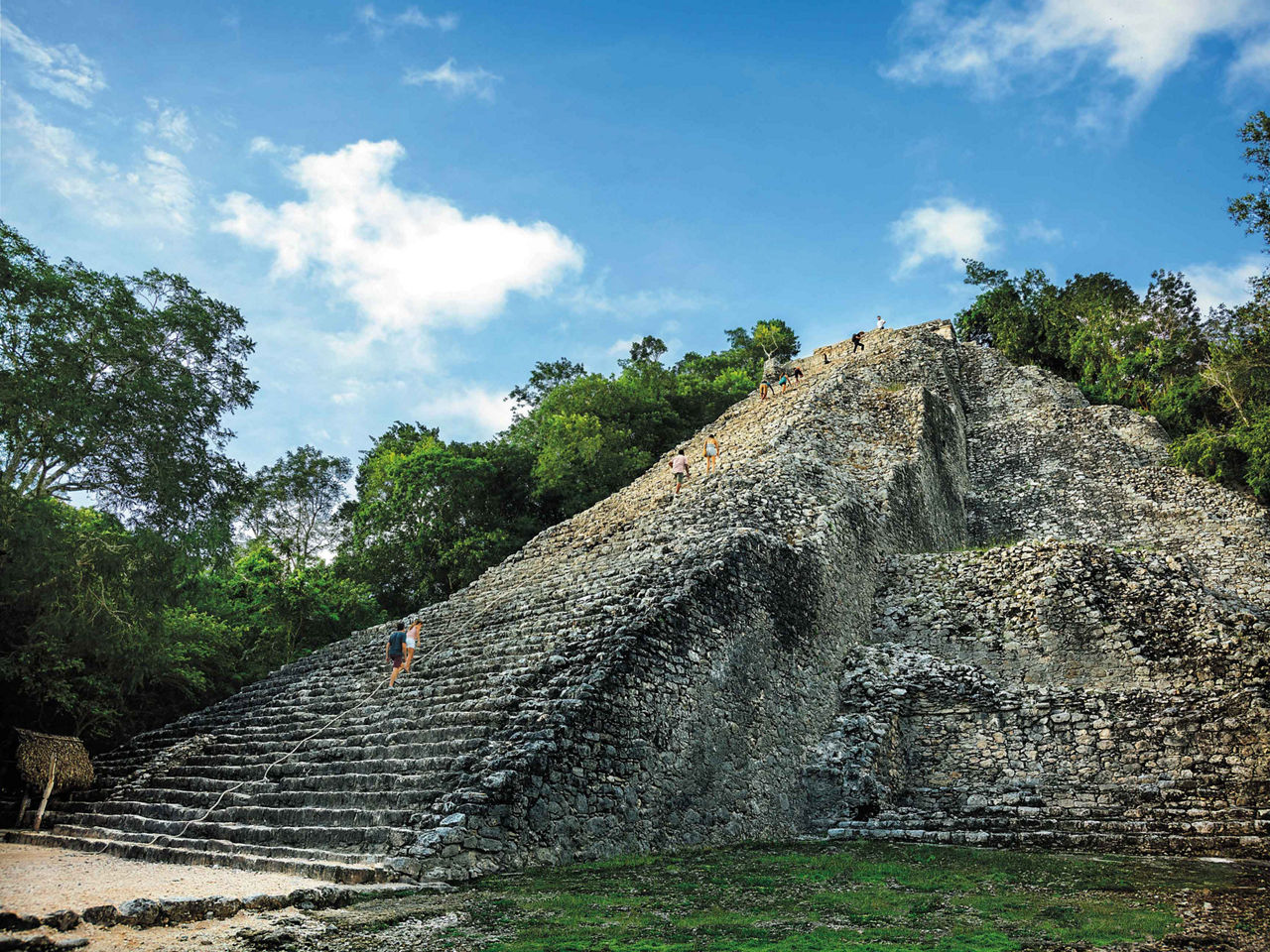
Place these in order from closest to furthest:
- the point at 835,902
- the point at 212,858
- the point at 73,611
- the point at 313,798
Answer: the point at 835,902 → the point at 212,858 → the point at 313,798 → the point at 73,611

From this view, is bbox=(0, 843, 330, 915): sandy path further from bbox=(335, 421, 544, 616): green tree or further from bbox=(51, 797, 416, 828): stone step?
bbox=(335, 421, 544, 616): green tree

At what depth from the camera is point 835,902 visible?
4934 mm

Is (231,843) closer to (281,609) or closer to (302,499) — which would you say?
(281,609)

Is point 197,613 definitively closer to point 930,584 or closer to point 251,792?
point 251,792

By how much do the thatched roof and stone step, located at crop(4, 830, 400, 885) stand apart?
2.09 feet

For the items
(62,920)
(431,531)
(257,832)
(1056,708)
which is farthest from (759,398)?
(62,920)

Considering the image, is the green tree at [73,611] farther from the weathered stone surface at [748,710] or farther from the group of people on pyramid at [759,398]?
the group of people on pyramid at [759,398]

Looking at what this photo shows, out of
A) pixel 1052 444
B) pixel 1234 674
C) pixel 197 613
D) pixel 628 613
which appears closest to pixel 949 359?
pixel 1052 444

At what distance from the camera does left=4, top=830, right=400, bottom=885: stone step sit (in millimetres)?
5531

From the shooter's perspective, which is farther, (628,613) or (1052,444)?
(1052,444)

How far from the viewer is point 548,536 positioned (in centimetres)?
1534

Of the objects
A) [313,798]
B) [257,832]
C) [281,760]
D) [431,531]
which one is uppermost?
[431,531]

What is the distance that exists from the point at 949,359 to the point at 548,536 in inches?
729

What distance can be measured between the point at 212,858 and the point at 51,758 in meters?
4.26
